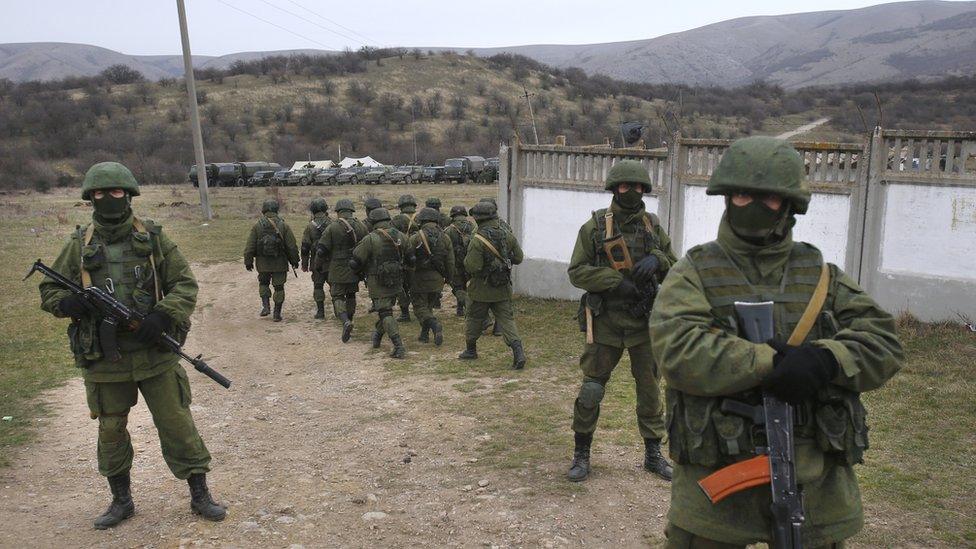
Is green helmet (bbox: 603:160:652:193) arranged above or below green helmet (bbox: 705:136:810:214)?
below

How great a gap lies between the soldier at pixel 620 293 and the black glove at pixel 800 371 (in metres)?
2.50

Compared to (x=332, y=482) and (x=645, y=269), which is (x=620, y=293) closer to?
(x=645, y=269)

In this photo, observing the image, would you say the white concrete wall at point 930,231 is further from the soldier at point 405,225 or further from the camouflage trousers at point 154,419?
the camouflage trousers at point 154,419

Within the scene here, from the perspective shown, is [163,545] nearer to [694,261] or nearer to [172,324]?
[172,324]

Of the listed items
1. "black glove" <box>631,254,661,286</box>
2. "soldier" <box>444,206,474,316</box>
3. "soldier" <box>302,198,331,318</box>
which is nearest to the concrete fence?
"soldier" <box>444,206,474,316</box>

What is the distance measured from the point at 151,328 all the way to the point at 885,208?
7.97 metres

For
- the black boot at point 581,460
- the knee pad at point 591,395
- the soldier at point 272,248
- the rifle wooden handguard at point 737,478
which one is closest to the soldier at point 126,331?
the black boot at point 581,460

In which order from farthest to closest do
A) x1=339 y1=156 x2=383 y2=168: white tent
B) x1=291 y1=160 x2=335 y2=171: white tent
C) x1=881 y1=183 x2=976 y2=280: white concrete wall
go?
x1=339 y1=156 x2=383 y2=168: white tent, x1=291 y1=160 x2=335 y2=171: white tent, x1=881 y1=183 x2=976 y2=280: white concrete wall

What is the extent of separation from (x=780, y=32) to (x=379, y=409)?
191451 millimetres

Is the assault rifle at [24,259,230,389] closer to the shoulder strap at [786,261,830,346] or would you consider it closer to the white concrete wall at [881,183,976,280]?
the shoulder strap at [786,261,830,346]

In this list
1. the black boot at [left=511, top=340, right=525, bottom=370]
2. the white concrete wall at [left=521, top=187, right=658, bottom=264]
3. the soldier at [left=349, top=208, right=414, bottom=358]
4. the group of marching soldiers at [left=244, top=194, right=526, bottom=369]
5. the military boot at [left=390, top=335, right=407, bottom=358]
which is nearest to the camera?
the black boot at [left=511, top=340, right=525, bottom=370]

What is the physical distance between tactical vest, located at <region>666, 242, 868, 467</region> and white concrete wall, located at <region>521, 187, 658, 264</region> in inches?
318

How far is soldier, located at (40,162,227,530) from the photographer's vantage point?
4.46 metres

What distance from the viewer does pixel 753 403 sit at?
8.55ft
